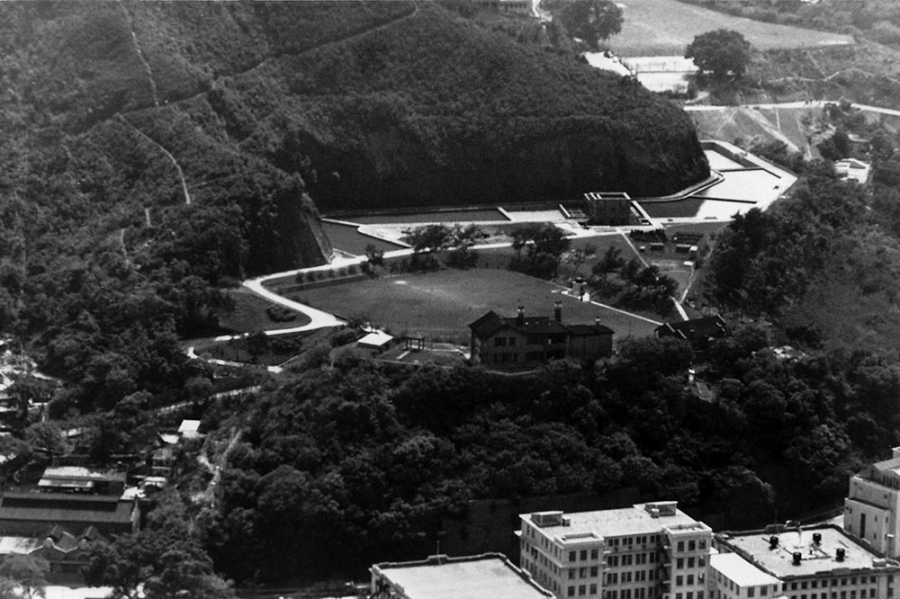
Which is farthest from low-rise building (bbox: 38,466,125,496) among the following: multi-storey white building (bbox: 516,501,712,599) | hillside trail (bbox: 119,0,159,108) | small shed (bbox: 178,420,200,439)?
hillside trail (bbox: 119,0,159,108)

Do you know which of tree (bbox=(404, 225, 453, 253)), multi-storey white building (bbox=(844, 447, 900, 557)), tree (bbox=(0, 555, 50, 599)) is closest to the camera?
tree (bbox=(0, 555, 50, 599))

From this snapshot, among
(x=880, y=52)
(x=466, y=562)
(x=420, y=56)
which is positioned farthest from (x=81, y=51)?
(x=880, y=52)

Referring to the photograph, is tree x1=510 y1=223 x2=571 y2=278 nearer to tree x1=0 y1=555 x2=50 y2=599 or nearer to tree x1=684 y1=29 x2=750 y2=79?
tree x1=0 y1=555 x2=50 y2=599

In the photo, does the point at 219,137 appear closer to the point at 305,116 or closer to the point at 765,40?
the point at 305,116

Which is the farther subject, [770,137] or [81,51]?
[770,137]

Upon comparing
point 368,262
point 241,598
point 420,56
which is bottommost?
point 241,598

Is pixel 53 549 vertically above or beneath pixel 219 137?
beneath
